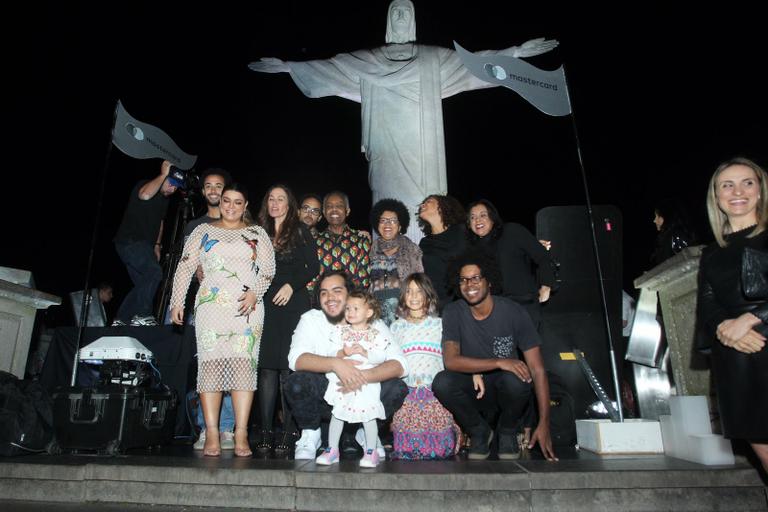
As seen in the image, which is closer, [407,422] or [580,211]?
[407,422]

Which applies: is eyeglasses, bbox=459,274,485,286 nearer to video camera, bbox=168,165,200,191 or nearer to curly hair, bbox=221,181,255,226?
curly hair, bbox=221,181,255,226

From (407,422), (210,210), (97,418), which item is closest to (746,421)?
(407,422)

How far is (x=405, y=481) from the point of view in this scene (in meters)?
2.12

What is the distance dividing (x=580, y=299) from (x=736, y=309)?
2.15 meters

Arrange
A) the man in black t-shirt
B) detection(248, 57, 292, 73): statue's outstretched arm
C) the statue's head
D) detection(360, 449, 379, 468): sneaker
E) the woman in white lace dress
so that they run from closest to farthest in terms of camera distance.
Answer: detection(360, 449, 379, 468): sneaker < the man in black t-shirt < the woman in white lace dress < detection(248, 57, 292, 73): statue's outstretched arm < the statue's head

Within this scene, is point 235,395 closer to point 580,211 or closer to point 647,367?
point 580,211

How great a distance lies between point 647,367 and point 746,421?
9.01ft

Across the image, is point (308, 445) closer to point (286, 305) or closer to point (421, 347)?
point (421, 347)

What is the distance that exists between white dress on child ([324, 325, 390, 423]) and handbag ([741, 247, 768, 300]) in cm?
154

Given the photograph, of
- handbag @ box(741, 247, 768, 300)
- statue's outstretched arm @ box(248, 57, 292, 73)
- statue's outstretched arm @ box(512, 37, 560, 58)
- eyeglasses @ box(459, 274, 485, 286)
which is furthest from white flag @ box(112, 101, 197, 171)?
handbag @ box(741, 247, 768, 300)

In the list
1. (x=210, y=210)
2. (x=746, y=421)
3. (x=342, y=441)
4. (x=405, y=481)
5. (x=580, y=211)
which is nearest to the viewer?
(x=746, y=421)

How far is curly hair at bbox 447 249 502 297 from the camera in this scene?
10.4 feet

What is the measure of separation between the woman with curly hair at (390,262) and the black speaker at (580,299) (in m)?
1.24

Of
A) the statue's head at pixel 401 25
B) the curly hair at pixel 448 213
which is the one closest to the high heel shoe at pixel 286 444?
the curly hair at pixel 448 213
